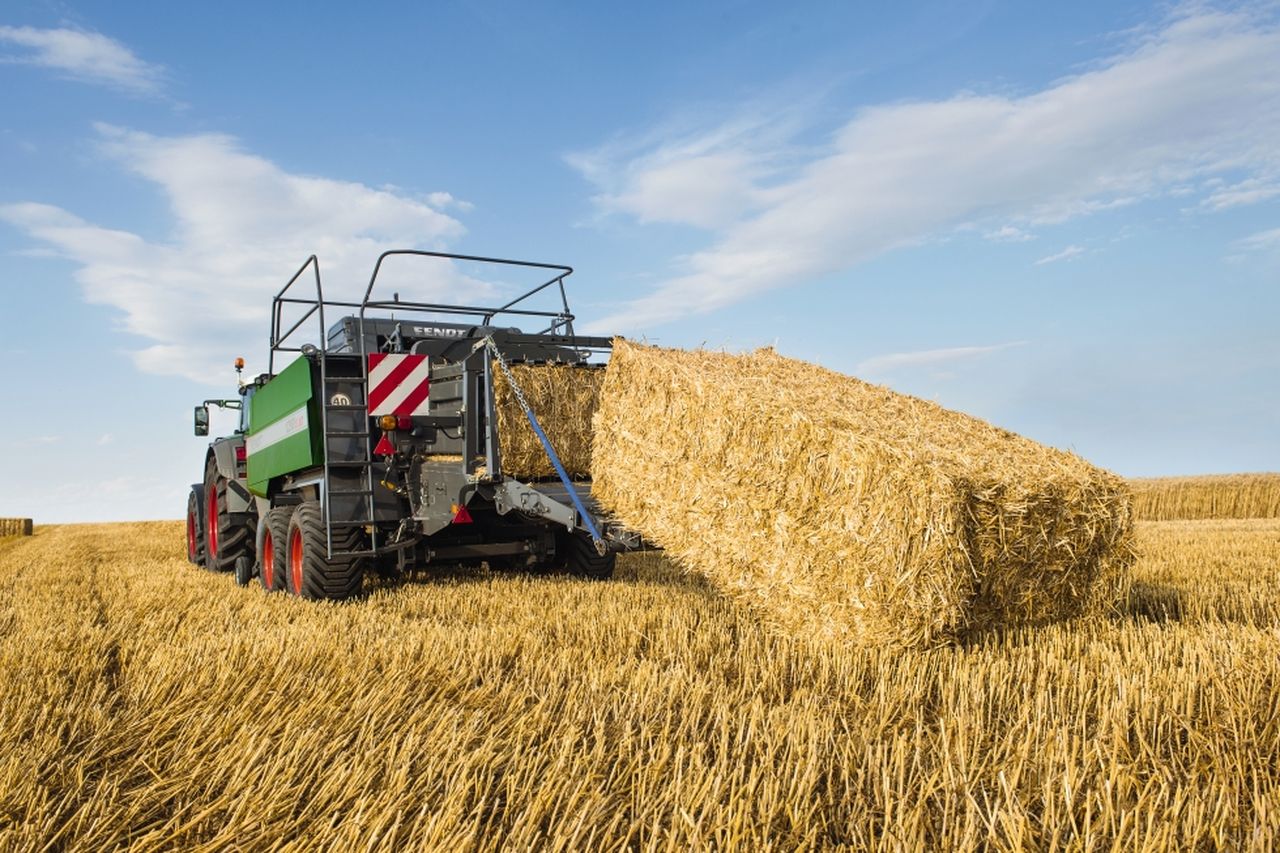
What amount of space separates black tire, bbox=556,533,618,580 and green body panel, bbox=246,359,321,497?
2474 mm

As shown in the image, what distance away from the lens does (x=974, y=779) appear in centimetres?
328

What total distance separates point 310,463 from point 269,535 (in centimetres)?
193

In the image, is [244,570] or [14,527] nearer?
[244,570]

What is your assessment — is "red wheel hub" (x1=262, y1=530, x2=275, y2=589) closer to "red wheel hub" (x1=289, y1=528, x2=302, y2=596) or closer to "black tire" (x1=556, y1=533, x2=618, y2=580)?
"red wheel hub" (x1=289, y1=528, x2=302, y2=596)

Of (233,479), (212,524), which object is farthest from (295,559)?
(212,524)

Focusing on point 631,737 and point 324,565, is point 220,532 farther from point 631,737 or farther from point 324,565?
point 631,737

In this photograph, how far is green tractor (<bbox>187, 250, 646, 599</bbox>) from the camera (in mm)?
7043

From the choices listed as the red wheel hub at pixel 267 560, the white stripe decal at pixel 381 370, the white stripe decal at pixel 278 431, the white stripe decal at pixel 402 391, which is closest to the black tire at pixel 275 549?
the red wheel hub at pixel 267 560

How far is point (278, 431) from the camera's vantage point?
8992 millimetres

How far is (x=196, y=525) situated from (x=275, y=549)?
5324mm

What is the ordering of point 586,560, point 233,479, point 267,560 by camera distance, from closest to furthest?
1. point 586,560
2. point 267,560
3. point 233,479

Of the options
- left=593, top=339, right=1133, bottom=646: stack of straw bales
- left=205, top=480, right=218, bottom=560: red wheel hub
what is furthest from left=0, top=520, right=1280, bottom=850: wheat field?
left=205, top=480, right=218, bottom=560: red wheel hub

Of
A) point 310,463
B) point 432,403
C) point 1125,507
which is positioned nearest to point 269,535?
point 310,463

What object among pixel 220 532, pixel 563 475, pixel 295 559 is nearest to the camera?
pixel 563 475
